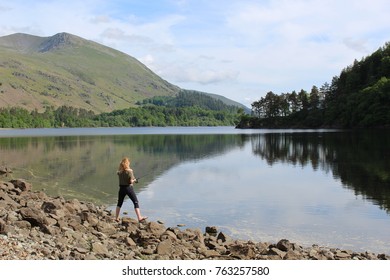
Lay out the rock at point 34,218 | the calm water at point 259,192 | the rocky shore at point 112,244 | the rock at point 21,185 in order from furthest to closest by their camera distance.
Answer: the rock at point 21,185
the calm water at point 259,192
the rock at point 34,218
the rocky shore at point 112,244

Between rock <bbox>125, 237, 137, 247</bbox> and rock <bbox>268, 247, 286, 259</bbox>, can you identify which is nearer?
rock <bbox>268, 247, 286, 259</bbox>

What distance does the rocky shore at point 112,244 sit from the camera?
15758 mm

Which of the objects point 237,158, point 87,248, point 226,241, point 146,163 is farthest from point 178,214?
point 237,158

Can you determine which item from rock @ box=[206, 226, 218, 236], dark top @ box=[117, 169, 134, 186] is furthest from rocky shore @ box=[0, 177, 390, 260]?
dark top @ box=[117, 169, 134, 186]

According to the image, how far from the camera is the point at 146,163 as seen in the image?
64125 mm

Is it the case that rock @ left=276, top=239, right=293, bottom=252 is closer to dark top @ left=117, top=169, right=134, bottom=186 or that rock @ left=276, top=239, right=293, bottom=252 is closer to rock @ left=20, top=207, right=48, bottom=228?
dark top @ left=117, top=169, right=134, bottom=186

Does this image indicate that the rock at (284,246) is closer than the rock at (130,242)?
No

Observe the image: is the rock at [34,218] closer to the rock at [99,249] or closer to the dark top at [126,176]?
the rock at [99,249]

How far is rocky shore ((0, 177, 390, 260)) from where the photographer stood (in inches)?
620

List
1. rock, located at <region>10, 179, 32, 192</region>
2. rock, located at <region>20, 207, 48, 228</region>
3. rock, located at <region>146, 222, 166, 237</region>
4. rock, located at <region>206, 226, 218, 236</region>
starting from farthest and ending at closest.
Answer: rock, located at <region>10, 179, 32, 192</region> < rock, located at <region>206, 226, 218, 236</region> < rock, located at <region>146, 222, 166, 237</region> < rock, located at <region>20, 207, 48, 228</region>

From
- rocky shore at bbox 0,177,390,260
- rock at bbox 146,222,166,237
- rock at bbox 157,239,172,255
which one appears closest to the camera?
rocky shore at bbox 0,177,390,260

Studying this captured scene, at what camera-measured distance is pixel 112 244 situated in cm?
1870

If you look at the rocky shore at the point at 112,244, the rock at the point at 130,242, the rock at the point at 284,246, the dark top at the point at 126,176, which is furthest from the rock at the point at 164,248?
the dark top at the point at 126,176

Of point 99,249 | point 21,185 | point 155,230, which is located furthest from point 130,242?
point 21,185
